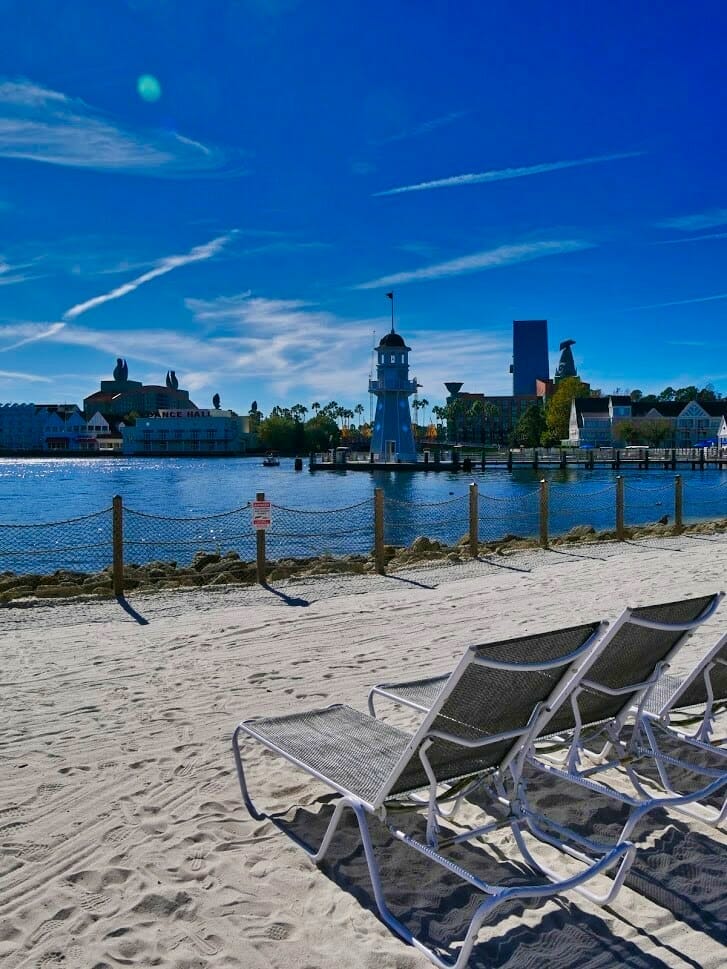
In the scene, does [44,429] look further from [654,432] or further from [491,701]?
[491,701]

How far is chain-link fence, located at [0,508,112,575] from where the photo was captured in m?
18.1

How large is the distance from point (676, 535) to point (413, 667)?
11.3 m

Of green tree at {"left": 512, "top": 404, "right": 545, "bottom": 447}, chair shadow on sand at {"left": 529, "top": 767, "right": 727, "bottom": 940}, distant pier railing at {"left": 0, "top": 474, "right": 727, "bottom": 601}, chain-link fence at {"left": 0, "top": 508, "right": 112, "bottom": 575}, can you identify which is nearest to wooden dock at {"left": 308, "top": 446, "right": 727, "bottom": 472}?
green tree at {"left": 512, "top": 404, "right": 545, "bottom": 447}

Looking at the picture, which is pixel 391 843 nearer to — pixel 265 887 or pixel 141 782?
pixel 265 887

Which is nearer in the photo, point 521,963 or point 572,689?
point 521,963

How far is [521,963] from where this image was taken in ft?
8.66

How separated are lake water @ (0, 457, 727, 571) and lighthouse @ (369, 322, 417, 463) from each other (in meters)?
3.55

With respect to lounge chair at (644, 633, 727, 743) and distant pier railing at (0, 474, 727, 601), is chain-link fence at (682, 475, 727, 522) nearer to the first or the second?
distant pier railing at (0, 474, 727, 601)

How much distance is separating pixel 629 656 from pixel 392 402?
75258mm

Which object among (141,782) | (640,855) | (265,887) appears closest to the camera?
(265,887)

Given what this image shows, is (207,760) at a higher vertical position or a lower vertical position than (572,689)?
lower

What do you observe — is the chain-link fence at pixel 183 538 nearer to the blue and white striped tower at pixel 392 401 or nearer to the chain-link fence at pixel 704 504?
the chain-link fence at pixel 704 504

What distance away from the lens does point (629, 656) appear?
348cm

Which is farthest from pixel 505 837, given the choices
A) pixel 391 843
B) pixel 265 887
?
pixel 265 887
